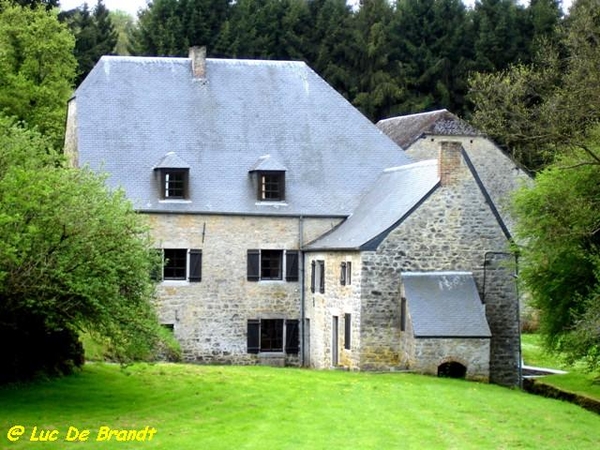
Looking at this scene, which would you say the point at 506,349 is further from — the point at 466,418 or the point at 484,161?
the point at 484,161

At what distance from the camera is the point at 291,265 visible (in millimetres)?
37531

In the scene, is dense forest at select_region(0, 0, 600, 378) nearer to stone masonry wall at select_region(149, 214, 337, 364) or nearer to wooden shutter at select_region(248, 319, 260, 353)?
stone masonry wall at select_region(149, 214, 337, 364)

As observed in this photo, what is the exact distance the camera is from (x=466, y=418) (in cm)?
2341

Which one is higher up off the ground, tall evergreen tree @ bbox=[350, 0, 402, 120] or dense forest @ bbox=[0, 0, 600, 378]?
tall evergreen tree @ bbox=[350, 0, 402, 120]

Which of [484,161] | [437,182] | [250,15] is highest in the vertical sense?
[250,15]

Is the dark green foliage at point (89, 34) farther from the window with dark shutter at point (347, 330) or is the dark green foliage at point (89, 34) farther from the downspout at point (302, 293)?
the window with dark shutter at point (347, 330)

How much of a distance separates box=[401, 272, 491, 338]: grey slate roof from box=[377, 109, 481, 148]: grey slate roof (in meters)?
15.1

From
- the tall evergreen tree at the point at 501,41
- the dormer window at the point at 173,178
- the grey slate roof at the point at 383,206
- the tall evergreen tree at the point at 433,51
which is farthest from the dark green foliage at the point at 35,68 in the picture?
the tall evergreen tree at the point at 501,41

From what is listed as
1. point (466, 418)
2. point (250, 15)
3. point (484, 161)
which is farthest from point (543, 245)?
point (250, 15)

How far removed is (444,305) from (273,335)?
7.46 metres

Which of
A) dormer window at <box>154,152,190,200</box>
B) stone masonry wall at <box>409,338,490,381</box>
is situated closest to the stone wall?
dormer window at <box>154,152,190,200</box>

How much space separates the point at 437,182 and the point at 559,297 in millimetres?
4731

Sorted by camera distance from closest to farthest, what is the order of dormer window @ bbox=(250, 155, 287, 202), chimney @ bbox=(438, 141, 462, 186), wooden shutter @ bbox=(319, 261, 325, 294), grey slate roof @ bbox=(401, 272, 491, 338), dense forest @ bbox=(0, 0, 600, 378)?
dense forest @ bbox=(0, 0, 600, 378)
grey slate roof @ bbox=(401, 272, 491, 338)
chimney @ bbox=(438, 141, 462, 186)
wooden shutter @ bbox=(319, 261, 325, 294)
dormer window @ bbox=(250, 155, 287, 202)

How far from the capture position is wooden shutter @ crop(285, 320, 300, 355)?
37438 mm
